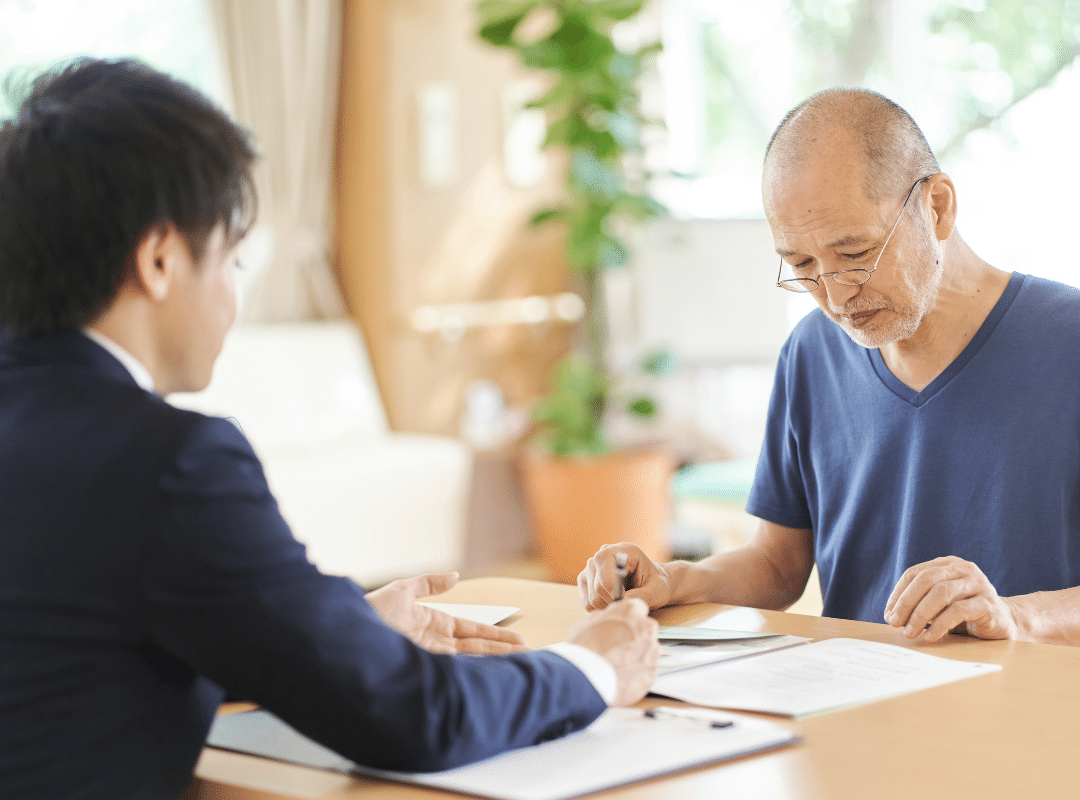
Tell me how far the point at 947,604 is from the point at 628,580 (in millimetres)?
422

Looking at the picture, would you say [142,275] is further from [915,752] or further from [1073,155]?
[1073,155]

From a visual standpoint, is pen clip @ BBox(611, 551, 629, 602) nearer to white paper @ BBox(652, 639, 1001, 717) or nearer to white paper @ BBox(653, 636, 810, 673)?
white paper @ BBox(653, 636, 810, 673)

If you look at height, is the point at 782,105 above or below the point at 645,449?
above

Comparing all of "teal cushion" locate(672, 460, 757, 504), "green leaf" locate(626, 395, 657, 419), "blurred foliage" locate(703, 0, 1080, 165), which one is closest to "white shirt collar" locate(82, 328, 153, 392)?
"teal cushion" locate(672, 460, 757, 504)

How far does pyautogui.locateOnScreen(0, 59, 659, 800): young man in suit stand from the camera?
929mm

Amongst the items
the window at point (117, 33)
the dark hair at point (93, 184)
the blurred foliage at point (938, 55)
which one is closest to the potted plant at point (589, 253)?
the blurred foliage at point (938, 55)

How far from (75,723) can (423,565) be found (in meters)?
3.64

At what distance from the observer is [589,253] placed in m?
4.61

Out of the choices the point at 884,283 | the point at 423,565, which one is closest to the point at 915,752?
the point at 884,283

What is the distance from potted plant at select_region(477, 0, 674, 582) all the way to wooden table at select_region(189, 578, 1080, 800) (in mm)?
3404

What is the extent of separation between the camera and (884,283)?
168 centimetres

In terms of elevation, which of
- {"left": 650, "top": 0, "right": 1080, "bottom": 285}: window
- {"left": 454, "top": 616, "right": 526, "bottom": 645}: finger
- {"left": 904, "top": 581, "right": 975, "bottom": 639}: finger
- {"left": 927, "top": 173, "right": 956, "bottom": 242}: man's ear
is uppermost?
{"left": 650, "top": 0, "right": 1080, "bottom": 285}: window

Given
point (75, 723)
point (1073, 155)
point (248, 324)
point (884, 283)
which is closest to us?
point (75, 723)

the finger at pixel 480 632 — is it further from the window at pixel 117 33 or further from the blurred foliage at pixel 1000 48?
the blurred foliage at pixel 1000 48
